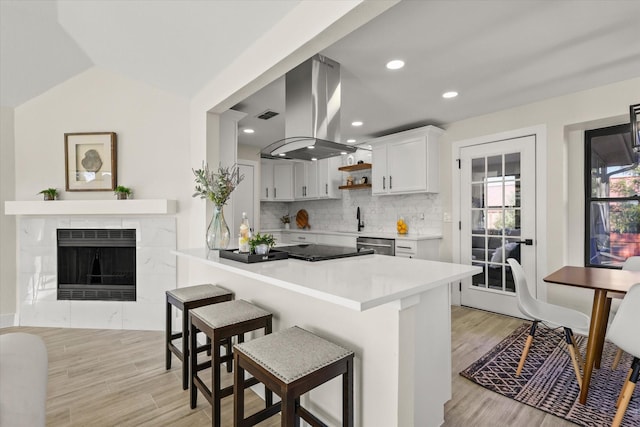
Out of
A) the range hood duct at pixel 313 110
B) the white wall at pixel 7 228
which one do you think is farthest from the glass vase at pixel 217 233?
the white wall at pixel 7 228

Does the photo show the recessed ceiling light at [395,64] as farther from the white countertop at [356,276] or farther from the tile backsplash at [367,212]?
the tile backsplash at [367,212]

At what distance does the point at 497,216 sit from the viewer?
144 inches

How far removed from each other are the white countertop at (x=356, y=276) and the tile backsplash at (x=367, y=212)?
8.35ft

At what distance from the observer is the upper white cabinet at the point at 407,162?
403 cm

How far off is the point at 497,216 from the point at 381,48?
8.04 ft

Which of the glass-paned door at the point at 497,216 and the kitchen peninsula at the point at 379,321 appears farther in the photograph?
the glass-paned door at the point at 497,216

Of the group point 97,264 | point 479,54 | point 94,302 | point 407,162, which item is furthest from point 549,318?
point 97,264

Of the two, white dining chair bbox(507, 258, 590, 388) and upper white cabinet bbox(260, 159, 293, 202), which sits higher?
upper white cabinet bbox(260, 159, 293, 202)

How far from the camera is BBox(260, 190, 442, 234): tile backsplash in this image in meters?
4.31

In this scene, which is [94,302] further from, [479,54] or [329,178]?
[479,54]

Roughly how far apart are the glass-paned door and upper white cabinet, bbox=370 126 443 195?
1.23ft

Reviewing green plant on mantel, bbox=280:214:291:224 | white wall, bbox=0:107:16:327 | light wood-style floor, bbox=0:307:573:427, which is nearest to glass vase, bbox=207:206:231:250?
light wood-style floor, bbox=0:307:573:427

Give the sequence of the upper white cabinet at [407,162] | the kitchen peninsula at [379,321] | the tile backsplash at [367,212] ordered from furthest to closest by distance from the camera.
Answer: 1. the tile backsplash at [367,212]
2. the upper white cabinet at [407,162]
3. the kitchen peninsula at [379,321]

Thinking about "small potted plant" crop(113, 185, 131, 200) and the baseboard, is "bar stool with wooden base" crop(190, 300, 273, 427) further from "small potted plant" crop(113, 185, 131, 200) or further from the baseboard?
the baseboard
